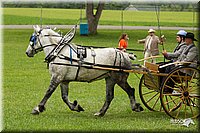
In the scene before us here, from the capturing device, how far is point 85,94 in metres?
13.8

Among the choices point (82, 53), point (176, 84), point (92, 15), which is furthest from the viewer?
point (92, 15)

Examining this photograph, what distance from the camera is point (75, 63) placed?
10.8 meters

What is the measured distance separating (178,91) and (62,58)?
7.82 ft

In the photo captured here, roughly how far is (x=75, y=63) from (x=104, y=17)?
49.2 meters

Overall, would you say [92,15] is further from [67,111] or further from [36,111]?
[36,111]

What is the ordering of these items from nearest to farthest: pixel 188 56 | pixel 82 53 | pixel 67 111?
pixel 188 56
pixel 82 53
pixel 67 111

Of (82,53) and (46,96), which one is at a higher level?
(82,53)

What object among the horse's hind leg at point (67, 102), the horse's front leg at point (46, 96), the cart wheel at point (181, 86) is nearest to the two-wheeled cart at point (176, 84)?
the cart wheel at point (181, 86)

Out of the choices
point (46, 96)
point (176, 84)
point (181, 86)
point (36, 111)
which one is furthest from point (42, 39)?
point (181, 86)

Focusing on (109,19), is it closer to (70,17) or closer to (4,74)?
(70,17)

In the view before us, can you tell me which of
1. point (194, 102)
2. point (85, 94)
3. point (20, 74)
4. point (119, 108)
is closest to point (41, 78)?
point (20, 74)

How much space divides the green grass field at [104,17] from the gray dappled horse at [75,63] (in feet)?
128

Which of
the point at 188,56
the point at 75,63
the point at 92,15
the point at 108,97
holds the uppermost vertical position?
the point at 92,15

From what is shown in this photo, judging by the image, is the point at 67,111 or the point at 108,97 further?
the point at 67,111
